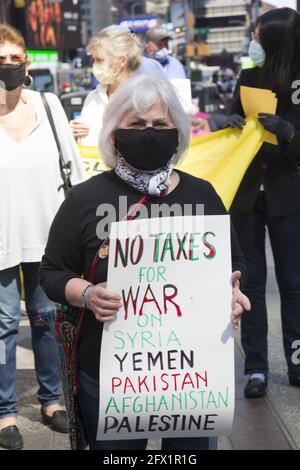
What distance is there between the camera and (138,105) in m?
3.05

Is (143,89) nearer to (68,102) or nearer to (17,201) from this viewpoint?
(17,201)

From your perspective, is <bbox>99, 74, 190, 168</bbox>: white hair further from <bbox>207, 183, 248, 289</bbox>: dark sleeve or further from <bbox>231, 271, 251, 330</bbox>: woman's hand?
<bbox>231, 271, 251, 330</bbox>: woman's hand

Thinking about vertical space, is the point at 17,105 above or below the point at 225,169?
above

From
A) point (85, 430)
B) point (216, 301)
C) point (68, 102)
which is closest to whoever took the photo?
point (216, 301)

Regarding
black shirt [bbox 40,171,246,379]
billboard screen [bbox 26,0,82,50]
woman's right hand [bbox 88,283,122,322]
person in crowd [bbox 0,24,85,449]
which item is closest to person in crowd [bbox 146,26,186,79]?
person in crowd [bbox 0,24,85,449]

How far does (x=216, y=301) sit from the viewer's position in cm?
293

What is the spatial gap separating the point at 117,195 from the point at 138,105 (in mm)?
281

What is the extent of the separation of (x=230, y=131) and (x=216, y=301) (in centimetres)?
241

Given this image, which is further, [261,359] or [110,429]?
[261,359]

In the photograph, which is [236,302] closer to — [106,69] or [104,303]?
[104,303]

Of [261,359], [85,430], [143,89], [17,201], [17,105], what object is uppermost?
[143,89]

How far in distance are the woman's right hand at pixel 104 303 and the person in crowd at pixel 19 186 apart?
5.57ft
